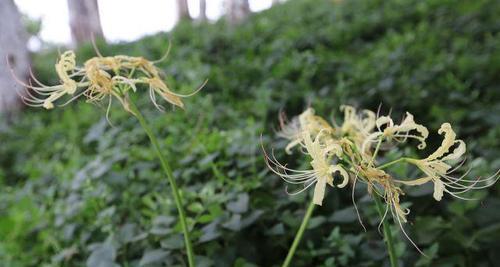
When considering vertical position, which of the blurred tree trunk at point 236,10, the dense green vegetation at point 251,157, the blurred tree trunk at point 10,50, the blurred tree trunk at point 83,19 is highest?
the blurred tree trunk at point 83,19

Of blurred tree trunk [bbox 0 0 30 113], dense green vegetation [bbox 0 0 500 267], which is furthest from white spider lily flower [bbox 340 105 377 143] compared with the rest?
blurred tree trunk [bbox 0 0 30 113]

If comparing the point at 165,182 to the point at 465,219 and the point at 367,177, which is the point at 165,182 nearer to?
the point at 465,219

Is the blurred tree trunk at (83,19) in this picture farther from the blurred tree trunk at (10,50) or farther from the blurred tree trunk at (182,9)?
the blurred tree trunk at (10,50)

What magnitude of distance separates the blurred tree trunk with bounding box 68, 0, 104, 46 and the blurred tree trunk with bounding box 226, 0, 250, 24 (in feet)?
7.56

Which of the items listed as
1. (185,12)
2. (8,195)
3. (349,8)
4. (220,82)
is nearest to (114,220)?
(8,195)

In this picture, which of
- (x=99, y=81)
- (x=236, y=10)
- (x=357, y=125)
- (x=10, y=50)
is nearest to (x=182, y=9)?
(x=236, y=10)

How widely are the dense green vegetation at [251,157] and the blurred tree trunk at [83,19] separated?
3.08 metres

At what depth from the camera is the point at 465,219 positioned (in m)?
1.61

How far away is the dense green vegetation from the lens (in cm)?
163

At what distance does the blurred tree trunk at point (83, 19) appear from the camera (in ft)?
24.9

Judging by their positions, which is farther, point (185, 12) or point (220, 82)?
point (185, 12)

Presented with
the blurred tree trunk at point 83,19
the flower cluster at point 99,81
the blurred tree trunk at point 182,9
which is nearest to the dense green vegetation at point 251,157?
the flower cluster at point 99,81

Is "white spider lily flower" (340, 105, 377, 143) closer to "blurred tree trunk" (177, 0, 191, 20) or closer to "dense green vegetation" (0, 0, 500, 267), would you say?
"dense green vegetation" (0, 0, 500, 267)

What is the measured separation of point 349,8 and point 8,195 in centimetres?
469
